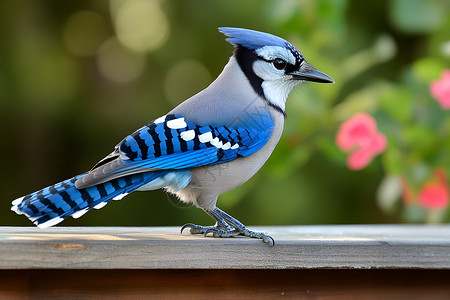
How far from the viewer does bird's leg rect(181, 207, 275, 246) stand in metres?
1.70

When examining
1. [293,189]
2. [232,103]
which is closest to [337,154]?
[232,103]

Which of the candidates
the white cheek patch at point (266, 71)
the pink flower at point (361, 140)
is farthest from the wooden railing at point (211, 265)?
the pink flower at point (361, 140)

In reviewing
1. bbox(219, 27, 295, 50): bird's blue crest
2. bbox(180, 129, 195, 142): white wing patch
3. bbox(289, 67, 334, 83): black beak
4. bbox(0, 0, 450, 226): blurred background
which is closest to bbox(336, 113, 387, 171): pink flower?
bbox(289, 67, 334, 83): black beak

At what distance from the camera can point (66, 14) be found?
17.4 ft

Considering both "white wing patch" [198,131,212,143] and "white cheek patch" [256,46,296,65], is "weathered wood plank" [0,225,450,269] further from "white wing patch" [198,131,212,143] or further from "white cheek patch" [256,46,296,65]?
"white cheek patch" [256,46,296,65]

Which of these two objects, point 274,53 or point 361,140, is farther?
point 361,140

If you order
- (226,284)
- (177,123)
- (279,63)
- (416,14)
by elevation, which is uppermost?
(416,14)

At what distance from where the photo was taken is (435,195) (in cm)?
290

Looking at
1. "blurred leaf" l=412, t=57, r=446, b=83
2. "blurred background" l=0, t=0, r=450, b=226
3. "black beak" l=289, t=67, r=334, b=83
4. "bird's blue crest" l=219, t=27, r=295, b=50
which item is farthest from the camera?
"blurred background" l=0, t=0, r=450, b=226

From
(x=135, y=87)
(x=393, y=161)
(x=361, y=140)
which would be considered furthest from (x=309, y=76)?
(x=135, y=87)

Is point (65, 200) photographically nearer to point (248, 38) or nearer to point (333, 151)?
point (248, 38)

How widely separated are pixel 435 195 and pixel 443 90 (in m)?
0.49

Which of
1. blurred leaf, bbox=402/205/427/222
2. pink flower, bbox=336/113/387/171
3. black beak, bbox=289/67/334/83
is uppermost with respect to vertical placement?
black beak, bbox=289/67/334/83

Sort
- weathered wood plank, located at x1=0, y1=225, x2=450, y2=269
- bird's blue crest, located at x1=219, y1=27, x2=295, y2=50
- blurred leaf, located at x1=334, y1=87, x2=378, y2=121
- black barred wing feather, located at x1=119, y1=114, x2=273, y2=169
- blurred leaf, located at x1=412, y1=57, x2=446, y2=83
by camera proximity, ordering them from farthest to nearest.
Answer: blurred leaf, located at x1=334, y1=87, x2=378, y2=121 < blurred leaf, located at x1=412, y1=57, x2=446, y2=83 < bird's blue crest, located at x1=219, y1=27, x2=295, y2=50 < black barred wing feather, located at x1=119, y1=114, x2=273, y2=169 < weathered wood plank, located at x1=0, y1=225, x2=450, y2=269
